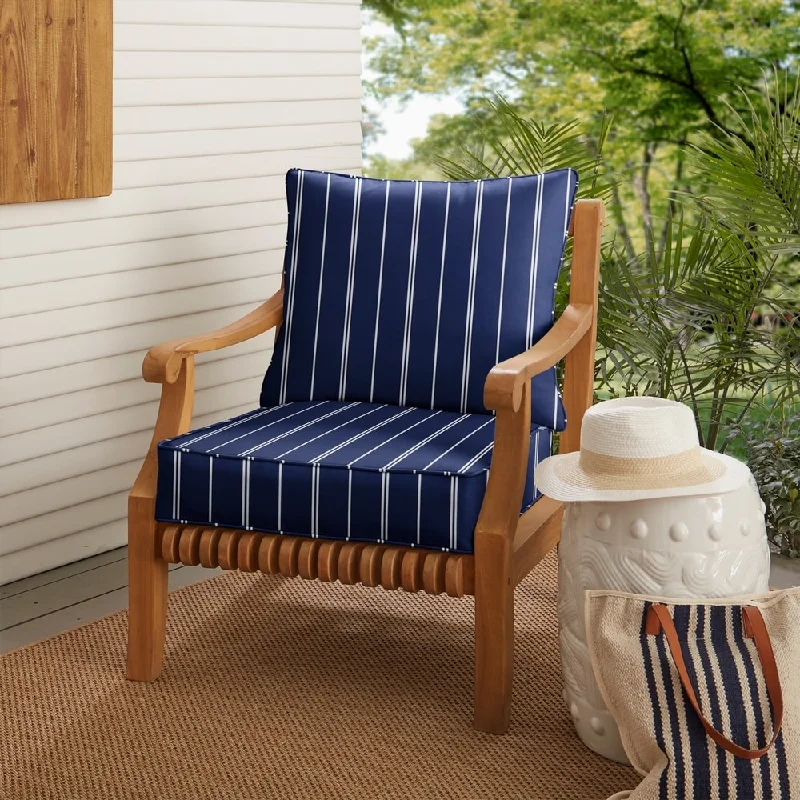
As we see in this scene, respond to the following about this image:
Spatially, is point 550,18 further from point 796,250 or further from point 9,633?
point 9,633

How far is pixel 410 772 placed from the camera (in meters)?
1.96

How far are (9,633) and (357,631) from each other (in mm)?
763

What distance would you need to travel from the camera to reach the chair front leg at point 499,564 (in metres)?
1.99

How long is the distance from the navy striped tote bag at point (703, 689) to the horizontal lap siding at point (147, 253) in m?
1.56

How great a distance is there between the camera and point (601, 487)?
188 centimetres

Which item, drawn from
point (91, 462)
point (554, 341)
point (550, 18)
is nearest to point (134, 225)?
point (91, 462)

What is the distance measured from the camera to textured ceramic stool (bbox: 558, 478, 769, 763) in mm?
1848

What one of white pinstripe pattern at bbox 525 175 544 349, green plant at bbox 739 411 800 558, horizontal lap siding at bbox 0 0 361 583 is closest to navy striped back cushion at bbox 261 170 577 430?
white pinstripe pattern at bbox 525 175 544 349

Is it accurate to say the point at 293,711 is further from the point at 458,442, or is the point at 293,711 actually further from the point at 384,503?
the point at 458,442

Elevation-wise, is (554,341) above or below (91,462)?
above

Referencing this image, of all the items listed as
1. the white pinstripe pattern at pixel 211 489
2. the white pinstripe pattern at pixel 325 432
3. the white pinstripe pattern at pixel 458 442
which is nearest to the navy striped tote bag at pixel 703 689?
the white pinstripe pattern at pixel 458 442

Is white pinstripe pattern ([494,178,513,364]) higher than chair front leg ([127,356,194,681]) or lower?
higher

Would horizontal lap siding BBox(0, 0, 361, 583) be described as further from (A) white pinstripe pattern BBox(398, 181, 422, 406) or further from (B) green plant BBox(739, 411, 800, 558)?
(B) green plant BBox(739, 411, 800, 558)

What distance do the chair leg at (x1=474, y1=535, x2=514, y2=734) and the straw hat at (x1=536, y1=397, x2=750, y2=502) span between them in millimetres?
153
